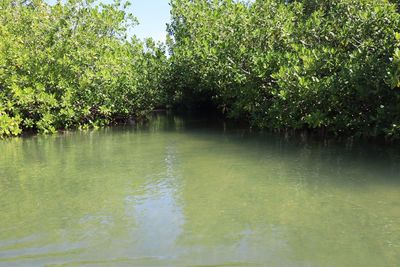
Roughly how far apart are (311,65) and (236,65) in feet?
11.9

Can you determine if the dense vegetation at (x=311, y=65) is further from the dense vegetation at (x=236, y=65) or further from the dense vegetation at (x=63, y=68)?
the dense vegetation at (x=63, y=68)

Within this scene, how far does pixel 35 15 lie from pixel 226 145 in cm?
965

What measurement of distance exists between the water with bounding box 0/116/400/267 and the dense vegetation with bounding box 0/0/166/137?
15.2 feet

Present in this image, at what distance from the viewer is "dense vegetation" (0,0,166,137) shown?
1445cm

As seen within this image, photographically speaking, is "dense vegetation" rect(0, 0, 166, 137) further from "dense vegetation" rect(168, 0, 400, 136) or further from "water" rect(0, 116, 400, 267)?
"water" rect(0, 116, 400, 267)

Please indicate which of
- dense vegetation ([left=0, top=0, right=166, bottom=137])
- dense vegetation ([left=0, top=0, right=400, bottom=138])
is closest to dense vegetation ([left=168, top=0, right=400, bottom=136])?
dense vegetation ([left=0, top=0, right=400, bottom=138])

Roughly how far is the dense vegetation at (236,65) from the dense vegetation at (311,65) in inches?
1.2

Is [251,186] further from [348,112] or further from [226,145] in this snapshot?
[348,112]

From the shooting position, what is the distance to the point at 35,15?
16.0 meters

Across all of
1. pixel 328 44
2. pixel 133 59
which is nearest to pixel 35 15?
pixel 133 59

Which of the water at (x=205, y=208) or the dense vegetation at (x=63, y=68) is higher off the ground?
the dense vegetation at (x=63, y=68)

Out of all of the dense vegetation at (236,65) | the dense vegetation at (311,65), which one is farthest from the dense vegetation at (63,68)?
the dense vegetation at (311,65)

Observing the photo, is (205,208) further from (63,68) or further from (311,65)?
(63,68)

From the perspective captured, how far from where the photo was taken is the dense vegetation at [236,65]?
10258mm
